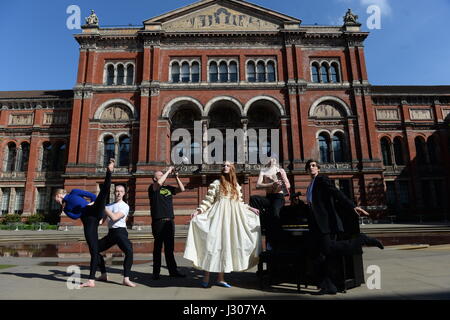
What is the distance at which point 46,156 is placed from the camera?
26938mm

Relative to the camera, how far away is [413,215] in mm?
24797

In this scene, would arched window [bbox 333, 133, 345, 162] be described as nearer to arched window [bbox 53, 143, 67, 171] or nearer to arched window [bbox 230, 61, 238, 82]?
arched window [bbox 230, 61, 238, 82]

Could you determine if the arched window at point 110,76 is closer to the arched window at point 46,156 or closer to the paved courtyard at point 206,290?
the arched window at point 46,156

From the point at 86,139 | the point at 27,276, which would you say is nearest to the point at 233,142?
the point at 86,139

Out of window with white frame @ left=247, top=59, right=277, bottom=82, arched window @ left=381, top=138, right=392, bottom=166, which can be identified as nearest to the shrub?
window with white frame @ left=247, top=59, right=277, bottom=82

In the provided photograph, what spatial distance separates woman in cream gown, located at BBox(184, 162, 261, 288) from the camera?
4.41 metres

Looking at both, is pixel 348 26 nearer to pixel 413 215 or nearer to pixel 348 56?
pixel 348 56

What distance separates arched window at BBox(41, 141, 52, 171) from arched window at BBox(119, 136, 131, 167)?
26.7ft

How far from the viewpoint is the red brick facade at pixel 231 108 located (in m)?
23.4

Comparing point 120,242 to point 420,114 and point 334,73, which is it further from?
point 420,114
